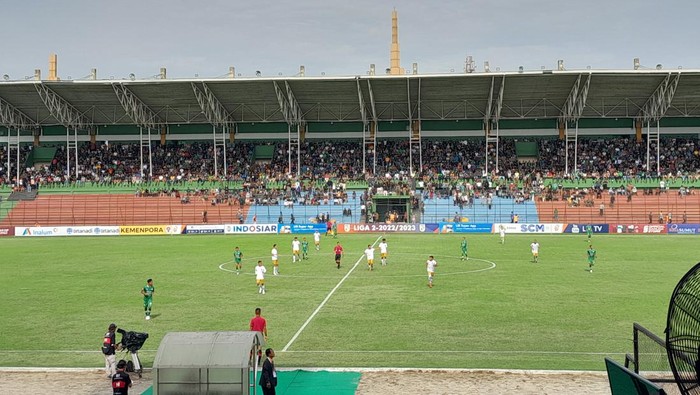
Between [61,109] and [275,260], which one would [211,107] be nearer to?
[61,109]

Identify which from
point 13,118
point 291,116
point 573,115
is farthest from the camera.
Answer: point 13,118

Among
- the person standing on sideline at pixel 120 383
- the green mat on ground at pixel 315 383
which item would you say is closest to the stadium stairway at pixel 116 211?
the green mat on ground at pixel 315 383

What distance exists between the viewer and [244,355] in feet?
41.8

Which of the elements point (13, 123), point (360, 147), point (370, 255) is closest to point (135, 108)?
point (13, 123)

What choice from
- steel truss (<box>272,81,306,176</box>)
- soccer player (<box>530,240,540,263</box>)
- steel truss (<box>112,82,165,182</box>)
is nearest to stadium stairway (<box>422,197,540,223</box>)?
steel truss (<box>272,81,306,176</box>)

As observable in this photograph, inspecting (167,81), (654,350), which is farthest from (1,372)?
(167,81)

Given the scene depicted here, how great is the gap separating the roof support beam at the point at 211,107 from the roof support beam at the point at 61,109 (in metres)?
16.0

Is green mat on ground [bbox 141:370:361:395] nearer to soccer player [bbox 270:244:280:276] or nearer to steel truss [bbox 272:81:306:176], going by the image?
soccer player [bbox 270:244:280:276]

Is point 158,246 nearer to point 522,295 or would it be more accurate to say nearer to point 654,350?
point 522,295

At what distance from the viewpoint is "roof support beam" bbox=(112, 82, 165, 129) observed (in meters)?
75.1

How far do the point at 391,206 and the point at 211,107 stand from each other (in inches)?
875

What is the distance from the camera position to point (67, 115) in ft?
266

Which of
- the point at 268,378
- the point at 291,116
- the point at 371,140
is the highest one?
the point at 291,116

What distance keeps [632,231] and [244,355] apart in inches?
2302
